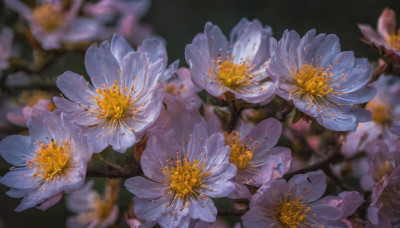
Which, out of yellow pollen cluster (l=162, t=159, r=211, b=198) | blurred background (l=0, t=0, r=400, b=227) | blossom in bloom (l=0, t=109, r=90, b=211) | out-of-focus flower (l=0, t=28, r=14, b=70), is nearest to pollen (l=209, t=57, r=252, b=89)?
yellow pollen cluster (l=162, t=159, r=211, b=198)

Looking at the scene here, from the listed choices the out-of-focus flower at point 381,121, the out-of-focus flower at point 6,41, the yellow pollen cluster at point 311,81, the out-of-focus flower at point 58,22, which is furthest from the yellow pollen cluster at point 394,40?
the out-of-focus flower at point 6,41

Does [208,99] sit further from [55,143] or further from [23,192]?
[23,192]

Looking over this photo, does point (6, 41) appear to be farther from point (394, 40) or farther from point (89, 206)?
point (394, 40)

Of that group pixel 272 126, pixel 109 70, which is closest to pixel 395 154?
pixel 272 126

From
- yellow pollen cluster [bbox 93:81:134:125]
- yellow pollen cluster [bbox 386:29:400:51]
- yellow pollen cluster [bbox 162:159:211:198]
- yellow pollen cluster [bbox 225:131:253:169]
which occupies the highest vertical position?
yellow pollen cluster [bbox 386:29:400:51]

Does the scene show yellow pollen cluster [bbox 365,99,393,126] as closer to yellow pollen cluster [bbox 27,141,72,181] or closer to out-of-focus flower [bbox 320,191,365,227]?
out-of-focus flower [bbox 320,191,365,227]

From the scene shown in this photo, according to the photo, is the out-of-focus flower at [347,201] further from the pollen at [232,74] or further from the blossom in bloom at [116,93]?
the blossom in bloom at [116,93]
